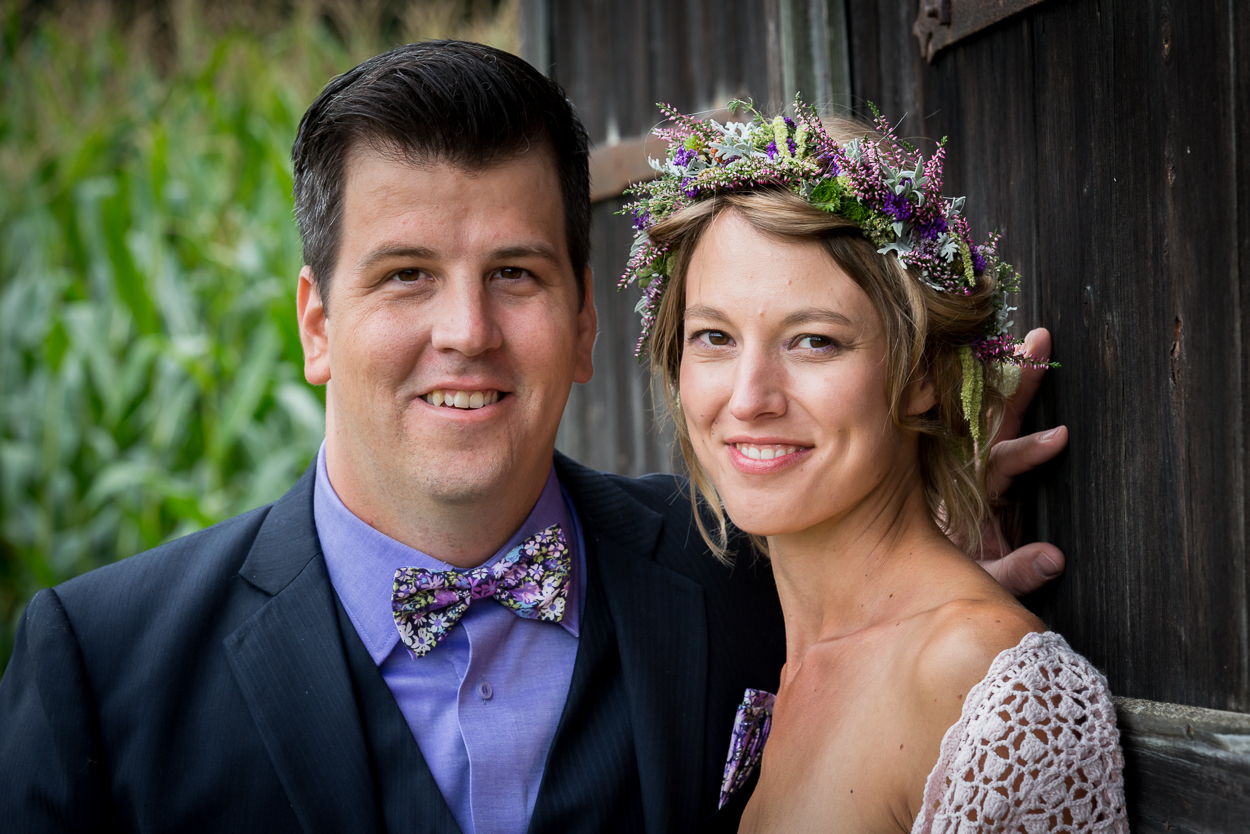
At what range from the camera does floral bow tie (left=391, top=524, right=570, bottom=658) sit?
195cm

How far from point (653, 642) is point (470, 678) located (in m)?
0.37

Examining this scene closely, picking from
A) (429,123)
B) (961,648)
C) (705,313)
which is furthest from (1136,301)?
(429,123)

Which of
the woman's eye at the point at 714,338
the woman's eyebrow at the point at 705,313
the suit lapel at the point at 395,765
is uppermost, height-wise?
the woman's eyebrow at the point at 705,313

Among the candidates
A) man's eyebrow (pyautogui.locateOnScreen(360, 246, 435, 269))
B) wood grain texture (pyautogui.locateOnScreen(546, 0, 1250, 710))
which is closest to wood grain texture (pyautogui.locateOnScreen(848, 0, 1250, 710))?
wood grain texture (pyautogui.locateOnScreen(546, 0, 1250, 710))

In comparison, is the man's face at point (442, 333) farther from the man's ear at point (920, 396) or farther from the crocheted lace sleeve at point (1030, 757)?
the crocheted lace sleeve at point (1030, 757)

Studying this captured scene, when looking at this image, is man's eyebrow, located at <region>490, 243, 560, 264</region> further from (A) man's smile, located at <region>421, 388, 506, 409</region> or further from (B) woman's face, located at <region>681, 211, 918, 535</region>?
(B) woman's face, located at <region>681, 211, 918, 535</region>

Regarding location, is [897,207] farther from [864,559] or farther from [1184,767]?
[1184,767]

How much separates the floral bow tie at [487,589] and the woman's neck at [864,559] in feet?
1.47

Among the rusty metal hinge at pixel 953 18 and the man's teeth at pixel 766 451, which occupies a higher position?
the rusty metal hinge at pixel 953 18

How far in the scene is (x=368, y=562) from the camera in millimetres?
2031

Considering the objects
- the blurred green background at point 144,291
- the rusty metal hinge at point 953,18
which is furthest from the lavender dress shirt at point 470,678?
the blurred green background at point 144,291

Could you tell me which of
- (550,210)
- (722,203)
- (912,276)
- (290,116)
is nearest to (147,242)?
(290,116)

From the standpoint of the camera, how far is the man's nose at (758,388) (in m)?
1.77

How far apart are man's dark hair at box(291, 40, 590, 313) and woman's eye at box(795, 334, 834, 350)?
0.60m
